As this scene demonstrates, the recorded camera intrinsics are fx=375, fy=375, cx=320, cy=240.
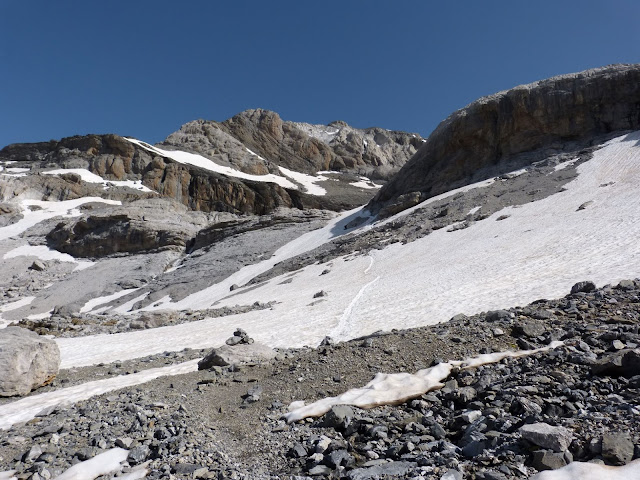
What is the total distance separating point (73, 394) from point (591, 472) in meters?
9.04

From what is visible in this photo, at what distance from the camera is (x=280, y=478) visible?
4.00 metres

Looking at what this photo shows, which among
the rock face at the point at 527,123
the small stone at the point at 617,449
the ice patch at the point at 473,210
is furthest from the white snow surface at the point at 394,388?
the rock face at the point at 527,123

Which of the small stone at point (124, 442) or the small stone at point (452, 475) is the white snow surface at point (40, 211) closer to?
the small stone at point (124, 442)

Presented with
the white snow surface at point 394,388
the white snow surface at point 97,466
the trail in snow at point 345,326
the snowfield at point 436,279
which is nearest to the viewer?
the white snow surface at point 97,466

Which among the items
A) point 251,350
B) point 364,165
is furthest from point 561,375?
point 364,165

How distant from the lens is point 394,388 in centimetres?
569

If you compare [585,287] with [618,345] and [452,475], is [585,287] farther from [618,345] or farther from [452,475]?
[452,475]

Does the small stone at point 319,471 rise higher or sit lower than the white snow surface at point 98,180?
lower

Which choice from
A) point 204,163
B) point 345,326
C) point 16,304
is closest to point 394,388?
point 345,326

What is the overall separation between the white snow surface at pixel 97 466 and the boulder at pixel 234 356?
3766mm

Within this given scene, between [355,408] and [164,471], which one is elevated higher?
[164,471]

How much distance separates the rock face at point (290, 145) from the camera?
101750 mm

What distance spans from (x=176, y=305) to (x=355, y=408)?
26559 mm

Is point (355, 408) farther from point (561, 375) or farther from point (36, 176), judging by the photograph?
point (36, 176)
